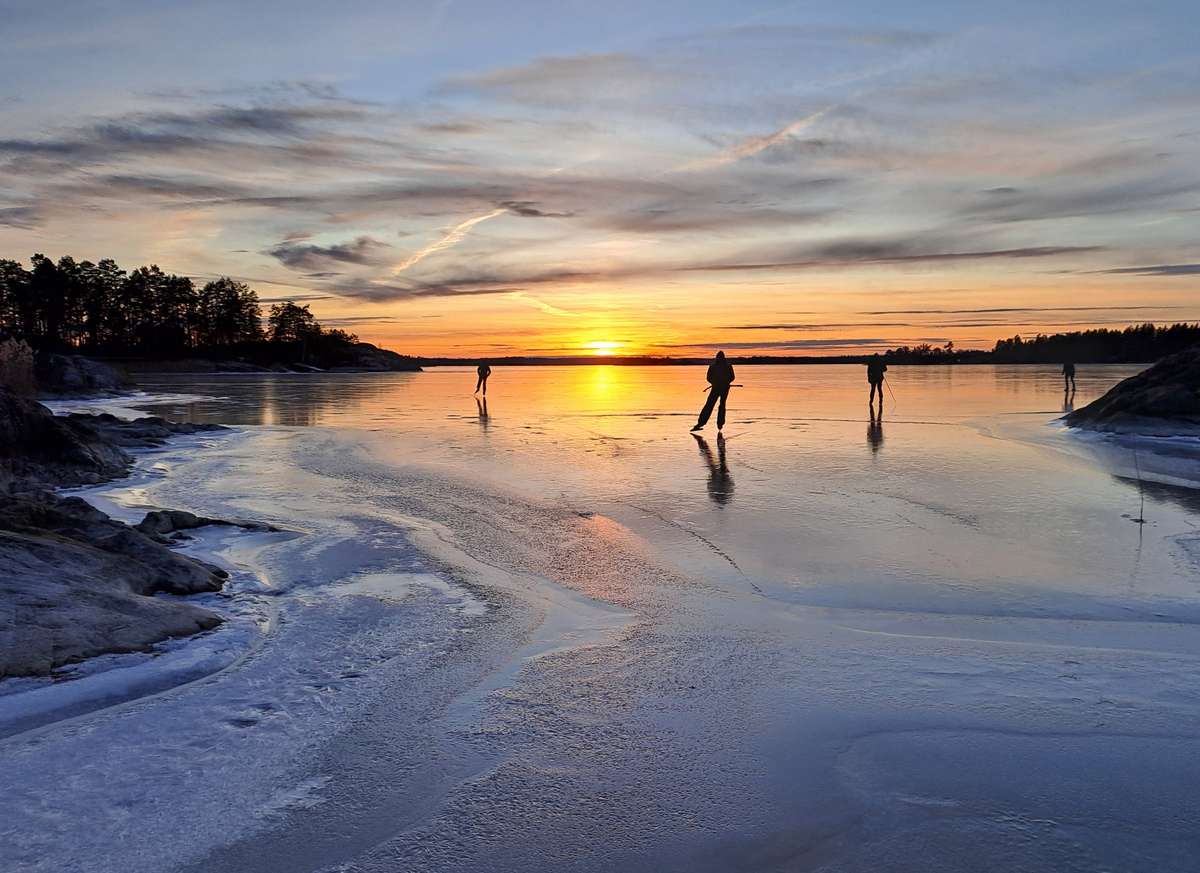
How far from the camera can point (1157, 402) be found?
18047 millimetres

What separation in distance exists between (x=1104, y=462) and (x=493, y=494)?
33.2ft

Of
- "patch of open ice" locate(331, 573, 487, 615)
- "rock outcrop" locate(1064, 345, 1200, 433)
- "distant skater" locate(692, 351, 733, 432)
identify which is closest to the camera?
"patch of open ice" locate(331, 573, 487, 615)

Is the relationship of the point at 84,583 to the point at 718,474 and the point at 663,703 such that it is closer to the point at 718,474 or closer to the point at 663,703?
the point at 663,703

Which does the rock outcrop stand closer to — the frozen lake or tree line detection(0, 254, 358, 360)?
the frozen lake

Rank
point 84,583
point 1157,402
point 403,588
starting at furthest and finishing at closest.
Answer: point 1157,402
point 403,588
point 84,583

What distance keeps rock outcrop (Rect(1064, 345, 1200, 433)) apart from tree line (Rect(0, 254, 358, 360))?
87496 mm

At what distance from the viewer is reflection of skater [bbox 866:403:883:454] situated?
51.5 ft

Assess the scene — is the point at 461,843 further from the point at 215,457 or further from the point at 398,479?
Result: the point at 215,457

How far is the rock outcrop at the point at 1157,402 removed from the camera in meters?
17.5

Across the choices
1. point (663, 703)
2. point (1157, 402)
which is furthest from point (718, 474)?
point (1157, 402)

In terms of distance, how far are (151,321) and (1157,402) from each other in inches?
4034

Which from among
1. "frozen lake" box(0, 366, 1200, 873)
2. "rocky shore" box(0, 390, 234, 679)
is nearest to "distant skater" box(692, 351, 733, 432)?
"frozen lake" box(0, 366, 1200, 873)

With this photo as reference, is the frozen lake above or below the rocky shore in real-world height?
below

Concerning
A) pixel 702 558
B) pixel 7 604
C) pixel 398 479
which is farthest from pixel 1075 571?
pixel 398 479
